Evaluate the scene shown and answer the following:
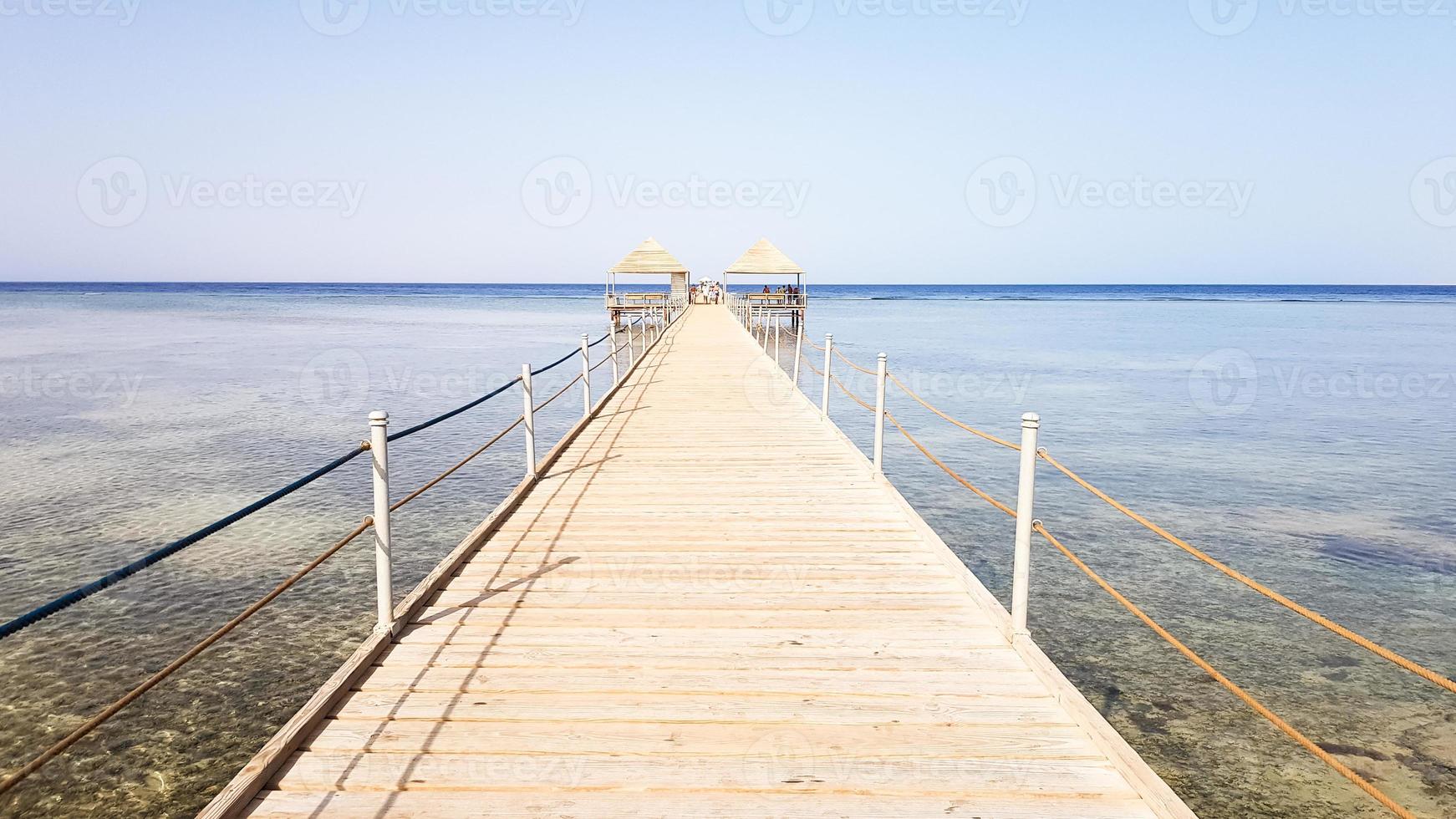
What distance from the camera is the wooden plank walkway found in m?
2.44

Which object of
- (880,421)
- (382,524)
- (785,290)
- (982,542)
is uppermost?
(785,290)

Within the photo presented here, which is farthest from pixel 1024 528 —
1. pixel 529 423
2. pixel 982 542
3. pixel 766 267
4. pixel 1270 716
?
pixel 766 267

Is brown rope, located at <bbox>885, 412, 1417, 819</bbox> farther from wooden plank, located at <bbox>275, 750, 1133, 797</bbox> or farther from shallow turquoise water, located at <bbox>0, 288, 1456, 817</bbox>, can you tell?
shallow turquoise water, located at <bbox>0, 288, 1456, 817</bbox>

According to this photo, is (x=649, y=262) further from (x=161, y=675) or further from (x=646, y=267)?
(x=161, y=675)

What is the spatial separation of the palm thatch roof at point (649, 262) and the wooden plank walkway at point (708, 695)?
3128cm

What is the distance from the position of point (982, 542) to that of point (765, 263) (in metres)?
28.4

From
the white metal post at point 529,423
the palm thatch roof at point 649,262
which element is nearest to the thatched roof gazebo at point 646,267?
the palm thatch roof at point 649,262

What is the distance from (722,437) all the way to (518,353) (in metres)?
22.3

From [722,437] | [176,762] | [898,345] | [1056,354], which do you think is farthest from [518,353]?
[176,762]

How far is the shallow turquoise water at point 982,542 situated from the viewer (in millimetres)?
4605

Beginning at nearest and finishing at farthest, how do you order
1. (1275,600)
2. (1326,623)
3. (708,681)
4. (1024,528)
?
(1326,623) → (708,681) → (1024,528) → (1275,600)

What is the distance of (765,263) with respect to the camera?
3544 cm

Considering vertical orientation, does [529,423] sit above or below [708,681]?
above

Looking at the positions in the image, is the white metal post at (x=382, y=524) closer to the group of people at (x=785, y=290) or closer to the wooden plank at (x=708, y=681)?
the wooden plank at (x=708, y=681)
